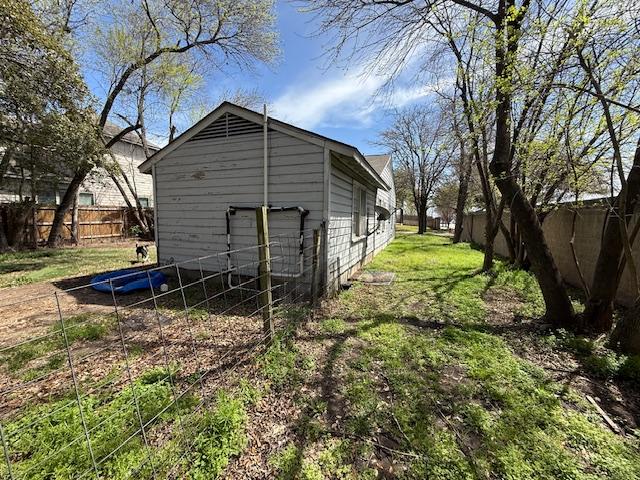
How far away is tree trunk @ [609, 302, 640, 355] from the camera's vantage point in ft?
10.8

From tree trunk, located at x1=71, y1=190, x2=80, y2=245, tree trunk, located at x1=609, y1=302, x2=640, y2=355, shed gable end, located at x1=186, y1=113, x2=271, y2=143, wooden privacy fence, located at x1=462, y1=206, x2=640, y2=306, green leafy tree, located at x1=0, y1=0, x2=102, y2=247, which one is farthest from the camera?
tree trunk, located at x1=71, y1=190, x2=80, y2=245

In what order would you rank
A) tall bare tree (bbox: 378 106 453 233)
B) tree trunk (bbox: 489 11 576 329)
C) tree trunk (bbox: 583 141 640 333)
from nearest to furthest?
tree trunk (bbox: 583 141 640 333) → tree trunk (bbox: 489 11 576 329) → tall bare tree (bbox: 378 106 453 233)

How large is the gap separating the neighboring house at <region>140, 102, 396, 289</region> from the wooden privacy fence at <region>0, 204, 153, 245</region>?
7885 millimetres

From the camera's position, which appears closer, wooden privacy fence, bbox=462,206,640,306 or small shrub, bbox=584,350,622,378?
small shrub, bbox=584,350,622,378

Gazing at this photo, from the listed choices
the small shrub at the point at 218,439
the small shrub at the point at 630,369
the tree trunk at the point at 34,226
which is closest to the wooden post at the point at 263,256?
the small shrub at the point at 218,439

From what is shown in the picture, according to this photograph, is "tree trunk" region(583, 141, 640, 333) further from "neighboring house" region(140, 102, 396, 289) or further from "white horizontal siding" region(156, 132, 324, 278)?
"white horizontal siding" region(156, 132, 324, 278)

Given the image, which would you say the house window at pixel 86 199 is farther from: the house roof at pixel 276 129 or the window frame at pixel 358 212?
the window frame at pixel 358 212

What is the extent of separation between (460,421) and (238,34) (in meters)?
14.0

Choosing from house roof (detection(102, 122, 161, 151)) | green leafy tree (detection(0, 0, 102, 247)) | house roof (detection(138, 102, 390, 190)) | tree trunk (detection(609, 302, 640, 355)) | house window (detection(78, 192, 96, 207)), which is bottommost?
tree trunk (detection(609, 302, 640, 355))

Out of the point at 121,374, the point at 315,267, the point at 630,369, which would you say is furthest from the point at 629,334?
the point at 121,374

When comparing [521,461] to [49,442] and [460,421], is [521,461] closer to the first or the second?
[460,421]

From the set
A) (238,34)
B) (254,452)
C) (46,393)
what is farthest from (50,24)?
(254,452)

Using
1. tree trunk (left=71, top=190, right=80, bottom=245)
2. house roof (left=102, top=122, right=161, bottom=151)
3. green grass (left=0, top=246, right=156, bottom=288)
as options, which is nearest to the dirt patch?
green grass (left=0, top=246, right=156, bottom=288)

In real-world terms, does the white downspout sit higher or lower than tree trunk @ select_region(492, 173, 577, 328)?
higher
